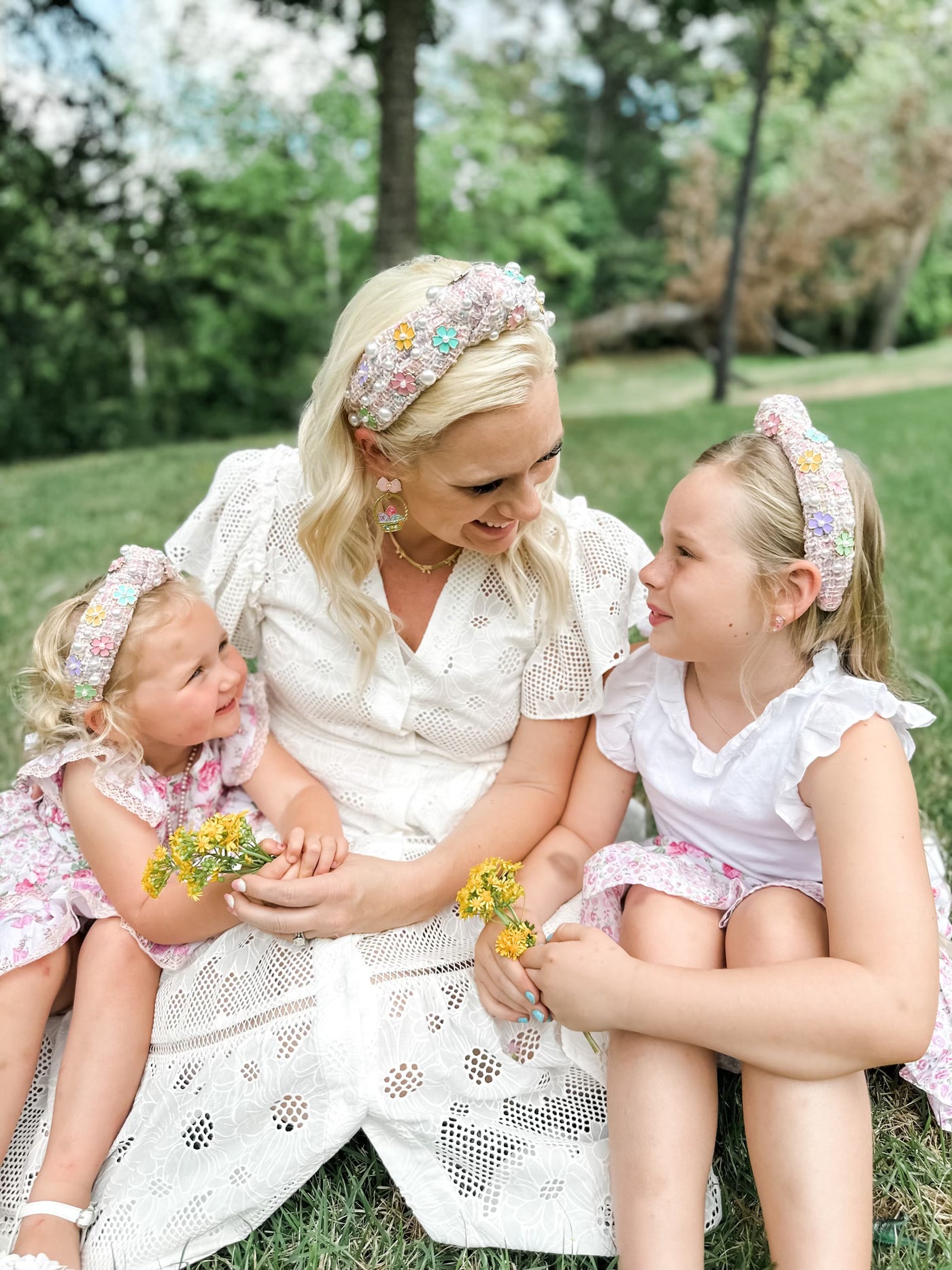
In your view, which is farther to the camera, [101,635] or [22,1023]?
[101,635]

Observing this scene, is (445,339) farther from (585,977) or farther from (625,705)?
(585,977)

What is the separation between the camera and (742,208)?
15.7 m

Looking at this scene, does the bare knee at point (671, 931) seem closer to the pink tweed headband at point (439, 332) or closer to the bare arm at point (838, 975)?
the bare arm at point (838, 975)

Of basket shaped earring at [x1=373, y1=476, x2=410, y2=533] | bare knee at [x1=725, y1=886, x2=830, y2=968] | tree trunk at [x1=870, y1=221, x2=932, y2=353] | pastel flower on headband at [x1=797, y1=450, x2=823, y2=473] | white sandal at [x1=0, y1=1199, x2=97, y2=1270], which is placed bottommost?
tree trunk at [x1=870, y1=221, x2=932, y2=353]

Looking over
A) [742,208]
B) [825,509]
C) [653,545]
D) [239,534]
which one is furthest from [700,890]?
[742,208]

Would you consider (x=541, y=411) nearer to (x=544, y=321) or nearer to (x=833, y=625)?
(x=544, y=321)

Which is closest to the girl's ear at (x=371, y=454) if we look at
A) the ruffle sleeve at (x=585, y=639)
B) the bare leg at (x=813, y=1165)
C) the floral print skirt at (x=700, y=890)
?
the ruffle sleeve at (x=585, y=639)

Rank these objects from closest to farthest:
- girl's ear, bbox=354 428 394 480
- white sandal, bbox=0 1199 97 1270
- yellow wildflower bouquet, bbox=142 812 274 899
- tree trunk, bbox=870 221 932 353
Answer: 1. white sandal, bbox=0 1199 97 1270
2. yellow wildflower bouquet, bbox=142 812 274 899
3. girl's ear, bbox=354 428 394 480
4. tree trunk, bbox=870 221 932 353

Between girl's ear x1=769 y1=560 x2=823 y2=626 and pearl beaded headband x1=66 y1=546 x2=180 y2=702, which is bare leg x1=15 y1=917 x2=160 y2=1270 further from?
girl's ear x1=769 y1=560 x2=823 y2=626

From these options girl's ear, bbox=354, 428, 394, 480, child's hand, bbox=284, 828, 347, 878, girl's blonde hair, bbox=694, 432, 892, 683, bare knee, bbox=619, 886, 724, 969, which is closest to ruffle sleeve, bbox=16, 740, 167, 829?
child's hand, bbox=284, 828, 347, 878

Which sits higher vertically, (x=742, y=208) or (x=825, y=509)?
(x=825, y=509)

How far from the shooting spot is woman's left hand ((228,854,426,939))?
2.20m

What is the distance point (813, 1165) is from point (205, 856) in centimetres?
121

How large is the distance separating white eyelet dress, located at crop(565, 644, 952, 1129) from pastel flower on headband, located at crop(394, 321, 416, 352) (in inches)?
35.0
